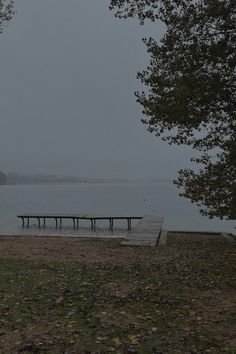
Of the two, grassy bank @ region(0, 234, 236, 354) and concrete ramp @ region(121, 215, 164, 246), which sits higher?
concrete ramp @ region(121, 215, 164, 246)

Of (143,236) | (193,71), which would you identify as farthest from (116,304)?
(143,236)

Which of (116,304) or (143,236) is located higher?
(143,236)

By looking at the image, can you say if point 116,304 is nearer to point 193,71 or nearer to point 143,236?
point 193,71

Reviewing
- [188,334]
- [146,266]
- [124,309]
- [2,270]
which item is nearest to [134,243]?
[146,266]

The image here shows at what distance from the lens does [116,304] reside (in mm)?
7523

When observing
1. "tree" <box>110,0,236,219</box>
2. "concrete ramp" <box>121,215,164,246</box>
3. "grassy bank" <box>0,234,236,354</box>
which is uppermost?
"tree" <box>110,0,236,219</box>

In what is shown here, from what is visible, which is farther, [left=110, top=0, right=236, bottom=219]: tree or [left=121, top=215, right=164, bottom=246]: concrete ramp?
[left=121, top=215, right=164, bottom=246]: concrete ramp

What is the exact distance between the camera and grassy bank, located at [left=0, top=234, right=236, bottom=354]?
18.7 feet

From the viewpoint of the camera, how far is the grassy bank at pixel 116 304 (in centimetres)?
570

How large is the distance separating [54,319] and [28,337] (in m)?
0.79

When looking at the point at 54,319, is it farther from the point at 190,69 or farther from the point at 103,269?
the point at 190,69

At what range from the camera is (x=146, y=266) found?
11562 mm

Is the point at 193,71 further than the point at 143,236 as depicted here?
A: No

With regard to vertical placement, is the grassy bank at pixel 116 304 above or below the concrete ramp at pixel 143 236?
below
